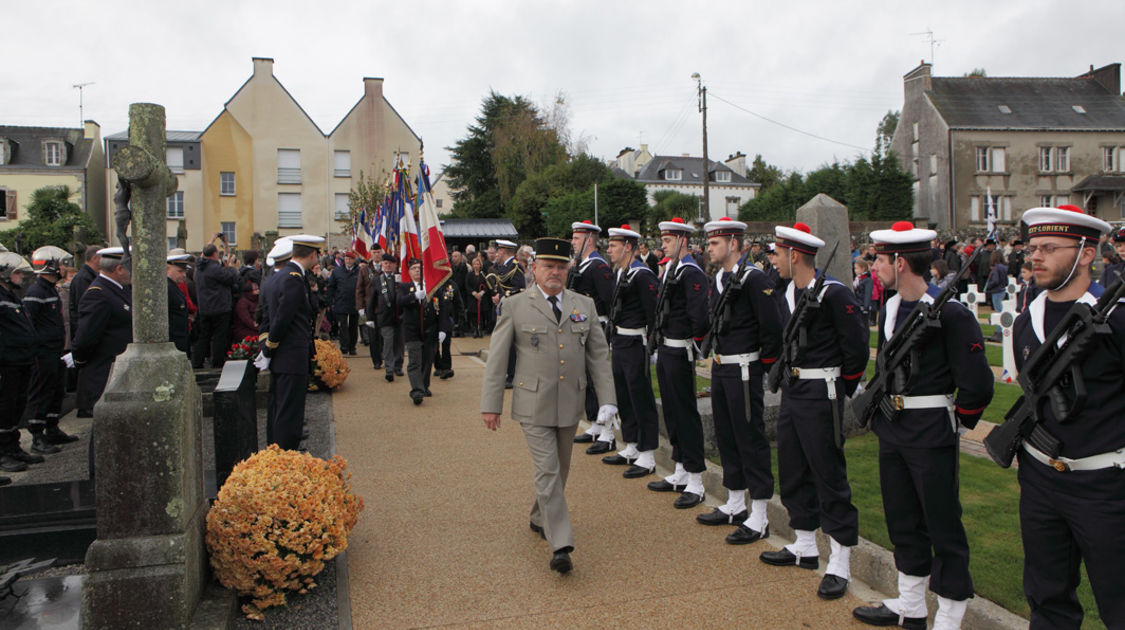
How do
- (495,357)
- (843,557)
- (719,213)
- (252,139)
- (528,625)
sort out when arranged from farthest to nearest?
(719,213) < (252,139) < (495,357) < (843,557) < (528,625)

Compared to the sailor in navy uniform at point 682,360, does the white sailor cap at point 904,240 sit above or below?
above

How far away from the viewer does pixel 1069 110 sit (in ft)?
160

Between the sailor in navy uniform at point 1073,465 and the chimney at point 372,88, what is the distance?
46547mm

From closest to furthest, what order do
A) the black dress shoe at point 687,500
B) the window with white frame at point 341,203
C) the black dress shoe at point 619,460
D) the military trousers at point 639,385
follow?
1. the black dress shoe at point 687,500
2. the military trousers at point 639,385
3. the black dress shoe at point 619,460
4. the window with white frame at point 341,203

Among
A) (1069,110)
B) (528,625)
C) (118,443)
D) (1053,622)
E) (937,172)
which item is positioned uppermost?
(1069,110)

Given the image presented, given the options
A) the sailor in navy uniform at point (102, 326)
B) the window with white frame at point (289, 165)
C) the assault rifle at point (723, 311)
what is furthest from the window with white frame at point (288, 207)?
the assault rifle at point (723, 311)

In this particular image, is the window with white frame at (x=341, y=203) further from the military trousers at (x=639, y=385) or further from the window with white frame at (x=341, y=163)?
the military trousers at (x=639, y=385)

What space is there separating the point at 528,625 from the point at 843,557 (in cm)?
197

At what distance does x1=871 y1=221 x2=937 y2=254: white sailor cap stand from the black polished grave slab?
549 cm

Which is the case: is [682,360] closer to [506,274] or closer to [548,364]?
[548,364]

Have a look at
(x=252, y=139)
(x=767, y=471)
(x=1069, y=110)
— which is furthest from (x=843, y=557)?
(x=1069, y=110)

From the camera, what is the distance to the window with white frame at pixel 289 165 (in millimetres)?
44719

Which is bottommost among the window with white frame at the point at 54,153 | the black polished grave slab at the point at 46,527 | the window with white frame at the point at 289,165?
the black polished grave slab at the point at 46,527

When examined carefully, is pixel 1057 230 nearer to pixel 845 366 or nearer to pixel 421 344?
pixel 845 366
